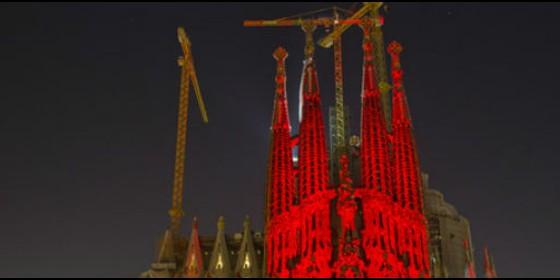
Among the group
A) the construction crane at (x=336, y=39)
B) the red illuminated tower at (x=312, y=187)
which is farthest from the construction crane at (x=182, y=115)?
the red illuminated tower at (x=312, y=187)

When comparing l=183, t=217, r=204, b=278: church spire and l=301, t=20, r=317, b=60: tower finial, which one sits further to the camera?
l=301, t=20, r=317, b=60: tower finial

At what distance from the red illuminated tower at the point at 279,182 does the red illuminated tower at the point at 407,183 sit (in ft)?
25.0

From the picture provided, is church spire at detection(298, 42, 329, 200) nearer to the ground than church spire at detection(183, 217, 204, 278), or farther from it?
farther from it

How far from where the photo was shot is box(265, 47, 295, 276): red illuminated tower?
178 feet

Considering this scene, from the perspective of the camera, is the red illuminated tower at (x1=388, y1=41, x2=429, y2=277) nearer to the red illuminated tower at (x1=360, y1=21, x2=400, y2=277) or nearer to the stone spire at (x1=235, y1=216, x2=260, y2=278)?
the red illuminated tower at (x1=360, y1=21, x2=400, y2=277)

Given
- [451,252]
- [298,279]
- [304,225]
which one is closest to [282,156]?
[304,225]

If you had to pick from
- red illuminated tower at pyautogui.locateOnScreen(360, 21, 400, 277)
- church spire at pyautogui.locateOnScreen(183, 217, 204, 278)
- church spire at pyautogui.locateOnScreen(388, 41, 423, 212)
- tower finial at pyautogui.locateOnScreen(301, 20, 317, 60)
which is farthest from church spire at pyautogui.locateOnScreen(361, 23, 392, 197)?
church spire at pyautogui.locateOnScreen(183, 217, 204, 278)

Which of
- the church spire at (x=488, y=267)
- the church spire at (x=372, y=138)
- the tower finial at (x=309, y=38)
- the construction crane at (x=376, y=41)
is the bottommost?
the church spire at (x=488, y=267)

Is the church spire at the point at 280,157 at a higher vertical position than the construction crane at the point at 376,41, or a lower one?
lower

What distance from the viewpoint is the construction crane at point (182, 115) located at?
68.4 meters

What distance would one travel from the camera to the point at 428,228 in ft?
193

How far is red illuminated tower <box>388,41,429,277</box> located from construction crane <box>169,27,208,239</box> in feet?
66.0

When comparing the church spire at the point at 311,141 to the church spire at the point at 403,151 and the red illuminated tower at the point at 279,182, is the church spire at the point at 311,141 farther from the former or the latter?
the church spire at the point at 403,151

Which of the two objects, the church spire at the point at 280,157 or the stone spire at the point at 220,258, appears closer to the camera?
the stone spire at the point at 220,258
